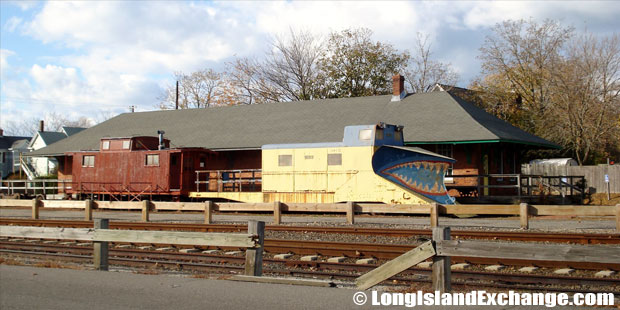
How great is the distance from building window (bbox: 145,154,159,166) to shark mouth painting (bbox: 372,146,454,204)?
11858 millimetres

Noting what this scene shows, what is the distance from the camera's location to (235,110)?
39.3m

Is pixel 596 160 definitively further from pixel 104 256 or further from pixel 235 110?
pixel 104 256

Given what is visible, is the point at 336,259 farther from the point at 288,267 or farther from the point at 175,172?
the point at 175,172

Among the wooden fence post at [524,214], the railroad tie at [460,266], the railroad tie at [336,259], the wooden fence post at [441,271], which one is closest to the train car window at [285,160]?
the wooden fence post at [524,214]

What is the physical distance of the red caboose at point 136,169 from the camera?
2873 centimetres

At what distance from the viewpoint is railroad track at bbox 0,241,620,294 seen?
9750 mm

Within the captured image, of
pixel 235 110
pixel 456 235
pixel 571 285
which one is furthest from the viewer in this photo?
pixel 235 110

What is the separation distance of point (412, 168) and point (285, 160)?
574cm

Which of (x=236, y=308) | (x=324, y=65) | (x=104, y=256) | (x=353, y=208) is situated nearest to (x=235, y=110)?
(x=324, y=65)

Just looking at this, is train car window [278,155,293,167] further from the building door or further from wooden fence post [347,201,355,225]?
wooden fence post [347,201,355,225]

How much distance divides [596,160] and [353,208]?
37.9m

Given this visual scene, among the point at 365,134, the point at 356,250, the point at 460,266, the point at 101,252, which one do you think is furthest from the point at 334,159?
the point at 101,252

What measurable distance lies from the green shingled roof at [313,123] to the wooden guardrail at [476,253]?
2026 centimetres

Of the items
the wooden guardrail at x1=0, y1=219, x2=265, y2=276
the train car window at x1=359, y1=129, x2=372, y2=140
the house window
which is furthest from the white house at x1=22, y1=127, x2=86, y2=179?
the wooden guardrail at x1=0, y1=219, x2=265, y2=276
